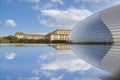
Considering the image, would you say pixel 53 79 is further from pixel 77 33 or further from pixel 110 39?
pixel 77 33

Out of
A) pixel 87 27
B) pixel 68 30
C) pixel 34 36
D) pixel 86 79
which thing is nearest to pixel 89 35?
pixel 87 27

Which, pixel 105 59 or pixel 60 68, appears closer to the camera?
pixel 60 68

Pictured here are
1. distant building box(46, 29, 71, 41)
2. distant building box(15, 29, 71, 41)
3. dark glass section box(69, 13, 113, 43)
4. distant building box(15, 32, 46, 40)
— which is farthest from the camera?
distant building box(46, 29, 71, 41)

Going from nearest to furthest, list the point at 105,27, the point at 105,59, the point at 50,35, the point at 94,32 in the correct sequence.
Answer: the point at 105,59 < the point at 105,27 < the point at 94,32 < the point at 50,35

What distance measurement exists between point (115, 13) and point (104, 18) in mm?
1482

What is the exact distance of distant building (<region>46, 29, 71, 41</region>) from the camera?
41.4m

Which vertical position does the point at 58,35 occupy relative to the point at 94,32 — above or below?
below

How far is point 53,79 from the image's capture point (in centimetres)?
335

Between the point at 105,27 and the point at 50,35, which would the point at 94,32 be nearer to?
the point at 105,27

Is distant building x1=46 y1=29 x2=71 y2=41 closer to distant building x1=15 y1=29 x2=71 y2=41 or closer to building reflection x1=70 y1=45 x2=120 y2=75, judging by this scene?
distant building x1=15 y1=29 x2=71 y2=41

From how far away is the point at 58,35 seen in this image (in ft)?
143

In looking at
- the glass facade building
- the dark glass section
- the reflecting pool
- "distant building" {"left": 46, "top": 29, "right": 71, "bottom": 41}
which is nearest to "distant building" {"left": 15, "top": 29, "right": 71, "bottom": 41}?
"distant building" {"left": 46, "top": 29, "right": 71, "bottom": 41}

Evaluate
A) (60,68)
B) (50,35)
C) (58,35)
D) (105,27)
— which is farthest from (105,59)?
(58,35)

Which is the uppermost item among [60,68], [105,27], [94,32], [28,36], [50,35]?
[105,27]
